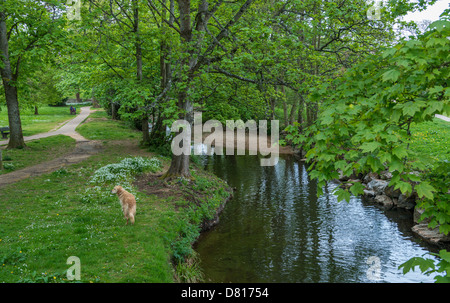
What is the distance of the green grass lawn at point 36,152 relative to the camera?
63.9 feet

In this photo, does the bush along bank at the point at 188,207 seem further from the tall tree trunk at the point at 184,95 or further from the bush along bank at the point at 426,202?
the bush along bank at the point at 426,202

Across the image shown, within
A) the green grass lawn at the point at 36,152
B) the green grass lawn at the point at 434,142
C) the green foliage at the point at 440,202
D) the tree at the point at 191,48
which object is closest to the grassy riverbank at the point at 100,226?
the tree at the point at 191,48

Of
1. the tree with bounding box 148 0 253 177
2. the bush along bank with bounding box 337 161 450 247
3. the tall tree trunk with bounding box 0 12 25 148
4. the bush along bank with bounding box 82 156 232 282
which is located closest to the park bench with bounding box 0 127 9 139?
the tall tree trunk with bounding box 0 12 25 148

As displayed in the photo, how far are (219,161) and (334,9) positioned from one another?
20.3 metres

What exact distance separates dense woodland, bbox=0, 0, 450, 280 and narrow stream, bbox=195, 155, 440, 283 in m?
2.80

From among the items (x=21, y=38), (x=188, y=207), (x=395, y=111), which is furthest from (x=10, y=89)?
(x=395, y=111)

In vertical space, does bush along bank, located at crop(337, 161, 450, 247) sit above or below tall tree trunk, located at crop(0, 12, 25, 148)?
below

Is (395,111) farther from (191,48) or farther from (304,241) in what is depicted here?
(191,48)

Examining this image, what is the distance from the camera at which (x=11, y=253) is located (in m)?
8.73

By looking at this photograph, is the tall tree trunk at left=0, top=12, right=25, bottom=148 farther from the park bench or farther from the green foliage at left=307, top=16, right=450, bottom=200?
the green foliage at left=307, top=16, right=450, bottom=200

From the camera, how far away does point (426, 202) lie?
6.13 m

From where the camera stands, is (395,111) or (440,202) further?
(440,202)

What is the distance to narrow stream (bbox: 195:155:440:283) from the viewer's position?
11195 mm

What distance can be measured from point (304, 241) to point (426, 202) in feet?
26.6
